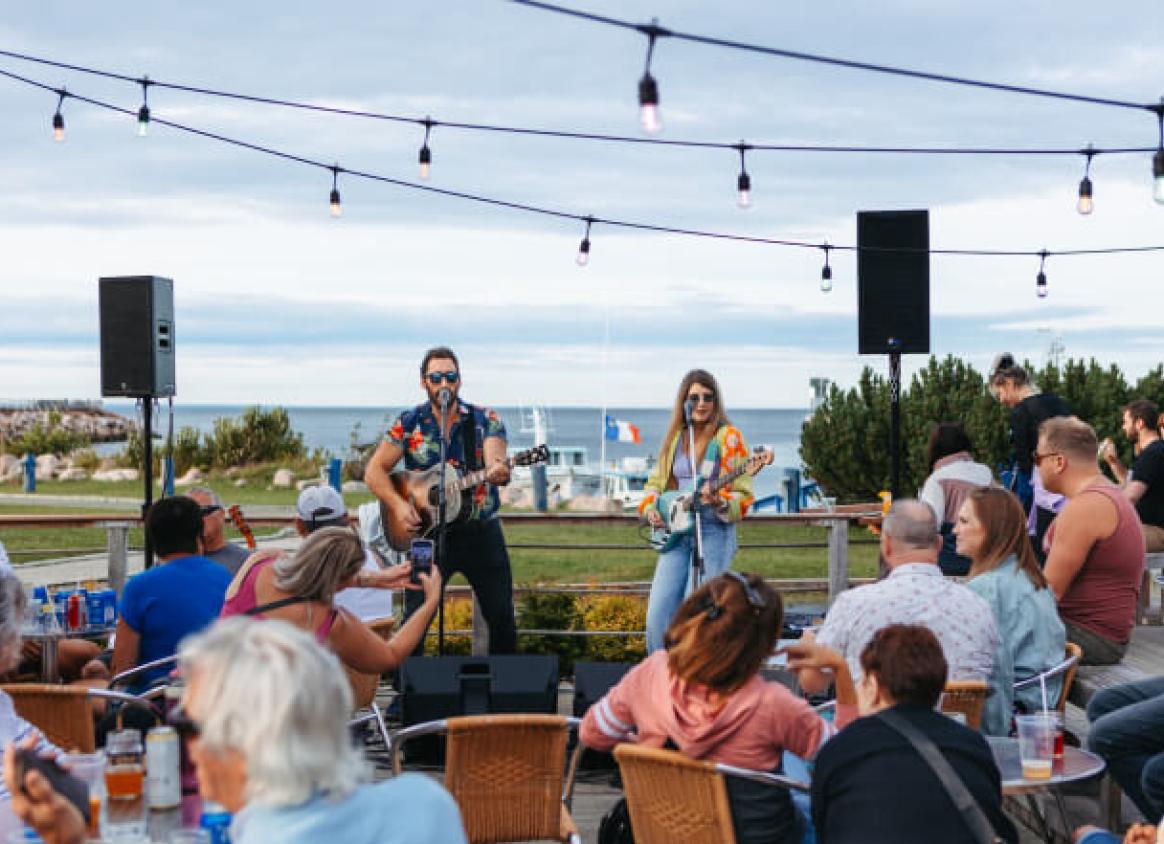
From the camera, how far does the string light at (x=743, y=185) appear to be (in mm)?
6695

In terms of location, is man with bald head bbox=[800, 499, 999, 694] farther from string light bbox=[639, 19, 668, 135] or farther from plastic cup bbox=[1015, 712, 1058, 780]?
string light bbox=[639, 19, 668, 135]

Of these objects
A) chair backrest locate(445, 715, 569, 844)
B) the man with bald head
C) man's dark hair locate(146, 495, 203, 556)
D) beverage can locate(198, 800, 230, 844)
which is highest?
man's dark hair locate(146, 495, 203, 556)

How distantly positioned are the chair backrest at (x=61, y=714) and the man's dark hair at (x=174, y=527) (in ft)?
2.72

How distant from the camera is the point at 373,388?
82.8 feet

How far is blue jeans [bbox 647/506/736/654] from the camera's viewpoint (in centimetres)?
546

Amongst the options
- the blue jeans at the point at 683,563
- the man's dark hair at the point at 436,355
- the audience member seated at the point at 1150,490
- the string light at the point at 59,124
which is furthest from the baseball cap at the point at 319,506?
the audience member seated at the point at 1150,490

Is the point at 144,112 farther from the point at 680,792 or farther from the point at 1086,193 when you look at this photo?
the point at 680,792

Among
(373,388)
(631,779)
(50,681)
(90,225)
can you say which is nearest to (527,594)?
(50,681)

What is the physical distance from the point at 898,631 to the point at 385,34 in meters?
4.94

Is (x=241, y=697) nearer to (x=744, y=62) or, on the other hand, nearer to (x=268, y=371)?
(x=744, y=62)

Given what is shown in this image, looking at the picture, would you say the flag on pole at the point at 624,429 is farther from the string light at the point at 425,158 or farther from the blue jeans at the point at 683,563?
the blue jeans at the point at 683,563

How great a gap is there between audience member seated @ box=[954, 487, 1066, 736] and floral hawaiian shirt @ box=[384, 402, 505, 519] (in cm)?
219

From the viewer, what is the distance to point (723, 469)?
5426 millimetres

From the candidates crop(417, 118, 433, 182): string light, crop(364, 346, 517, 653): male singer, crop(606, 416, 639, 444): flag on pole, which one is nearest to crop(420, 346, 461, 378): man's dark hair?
crop(364, 346, 517, 653): male singer
